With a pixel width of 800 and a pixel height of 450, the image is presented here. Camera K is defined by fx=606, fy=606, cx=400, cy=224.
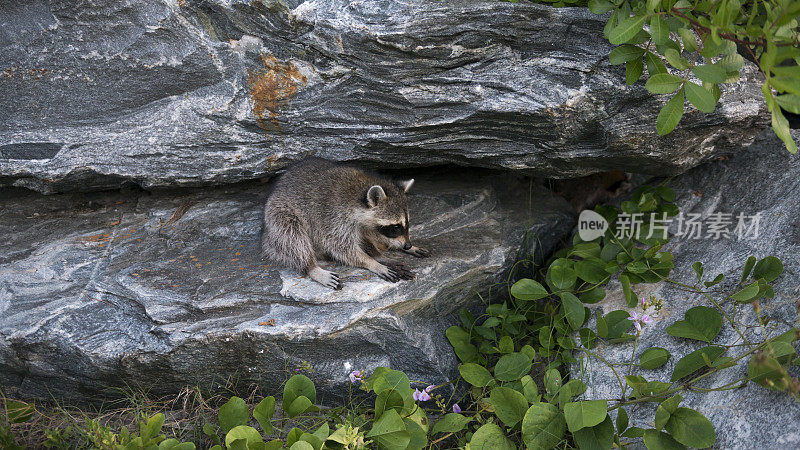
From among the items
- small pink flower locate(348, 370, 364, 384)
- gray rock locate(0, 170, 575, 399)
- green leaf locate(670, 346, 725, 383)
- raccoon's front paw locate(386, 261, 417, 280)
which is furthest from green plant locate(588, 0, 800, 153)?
small pink flower locate(348, 370, 364, 384)

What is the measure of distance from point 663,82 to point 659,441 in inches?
81.8

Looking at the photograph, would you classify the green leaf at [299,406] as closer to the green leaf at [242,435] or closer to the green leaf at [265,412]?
the green leaf at [265,412]

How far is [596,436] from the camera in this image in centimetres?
359

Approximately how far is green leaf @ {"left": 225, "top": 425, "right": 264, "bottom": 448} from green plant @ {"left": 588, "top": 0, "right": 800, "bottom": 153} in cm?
304

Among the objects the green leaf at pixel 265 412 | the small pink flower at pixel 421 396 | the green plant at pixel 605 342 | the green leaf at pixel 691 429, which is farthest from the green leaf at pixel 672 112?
the green leaf at pixel 265 412

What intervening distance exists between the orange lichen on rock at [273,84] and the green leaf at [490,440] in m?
2.73

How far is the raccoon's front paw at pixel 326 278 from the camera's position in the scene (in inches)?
187

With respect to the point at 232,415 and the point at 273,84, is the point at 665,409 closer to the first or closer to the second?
the point at 232,415

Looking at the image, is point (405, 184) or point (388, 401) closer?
point (388, 401)

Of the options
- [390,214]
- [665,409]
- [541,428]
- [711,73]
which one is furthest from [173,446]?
[711,73]

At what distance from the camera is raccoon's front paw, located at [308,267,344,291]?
4.74 metres

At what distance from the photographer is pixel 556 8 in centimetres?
425

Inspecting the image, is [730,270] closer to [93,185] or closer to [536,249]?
[536,249]

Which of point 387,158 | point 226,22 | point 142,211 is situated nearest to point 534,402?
point 387,158
